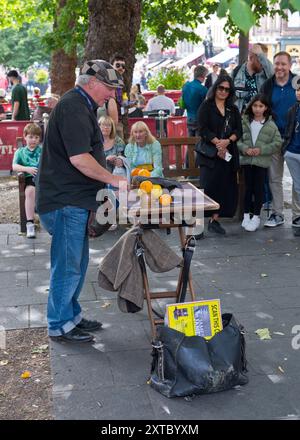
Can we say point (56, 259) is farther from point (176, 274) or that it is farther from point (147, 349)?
point (176, 274)

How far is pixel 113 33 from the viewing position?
32.4ft

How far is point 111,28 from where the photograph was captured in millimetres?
9852

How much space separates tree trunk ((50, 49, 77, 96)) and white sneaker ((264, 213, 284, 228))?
34.5 feet

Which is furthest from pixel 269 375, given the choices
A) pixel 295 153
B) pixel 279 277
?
pixel 295 153

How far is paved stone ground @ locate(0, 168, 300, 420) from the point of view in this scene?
441 centimetres

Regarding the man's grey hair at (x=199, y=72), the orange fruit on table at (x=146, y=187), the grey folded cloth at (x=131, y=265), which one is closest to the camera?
the grey folded cloth at (x=131, y=265)

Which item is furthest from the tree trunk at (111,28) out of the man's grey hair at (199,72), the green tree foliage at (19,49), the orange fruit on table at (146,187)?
the green tree foliage at (19,49)

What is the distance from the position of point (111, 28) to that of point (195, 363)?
6404mm

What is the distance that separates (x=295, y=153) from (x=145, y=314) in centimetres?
359

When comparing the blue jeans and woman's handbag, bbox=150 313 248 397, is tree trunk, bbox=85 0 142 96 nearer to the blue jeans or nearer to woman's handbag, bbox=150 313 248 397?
the blue jeans

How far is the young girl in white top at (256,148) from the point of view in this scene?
8.88 meters

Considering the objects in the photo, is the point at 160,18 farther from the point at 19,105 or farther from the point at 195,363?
the point at 195,363

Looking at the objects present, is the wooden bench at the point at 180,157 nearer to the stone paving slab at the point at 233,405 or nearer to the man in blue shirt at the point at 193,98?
the man in blue shirt at the point at 193,98

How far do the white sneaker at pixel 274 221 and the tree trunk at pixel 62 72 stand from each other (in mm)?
10508
